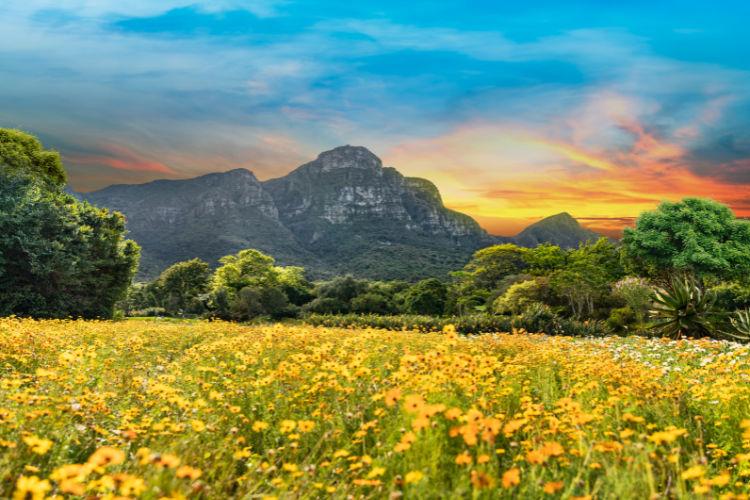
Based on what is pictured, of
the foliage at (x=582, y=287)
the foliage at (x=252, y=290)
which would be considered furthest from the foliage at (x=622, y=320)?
the foliage at (x=252, y=290)

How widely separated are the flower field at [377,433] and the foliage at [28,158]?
753 inches

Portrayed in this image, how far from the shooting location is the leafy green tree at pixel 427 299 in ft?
126

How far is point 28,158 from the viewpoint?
69.5 ft

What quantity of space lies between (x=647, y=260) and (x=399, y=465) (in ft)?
103

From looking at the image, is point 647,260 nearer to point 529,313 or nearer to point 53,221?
point 529,313

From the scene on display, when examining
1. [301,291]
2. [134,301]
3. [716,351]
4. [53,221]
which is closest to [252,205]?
A: [134,301]

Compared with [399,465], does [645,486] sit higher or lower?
higher

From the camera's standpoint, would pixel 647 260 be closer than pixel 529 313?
No

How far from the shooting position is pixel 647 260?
92.9 feet

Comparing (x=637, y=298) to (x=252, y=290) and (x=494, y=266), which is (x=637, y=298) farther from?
(x=252, y=290)

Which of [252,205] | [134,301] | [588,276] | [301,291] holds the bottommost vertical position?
[134,301]

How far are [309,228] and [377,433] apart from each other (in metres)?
157

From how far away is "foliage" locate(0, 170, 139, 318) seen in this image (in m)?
18.1

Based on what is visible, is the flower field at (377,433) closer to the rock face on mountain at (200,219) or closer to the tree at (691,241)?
the tree at (691,241)
